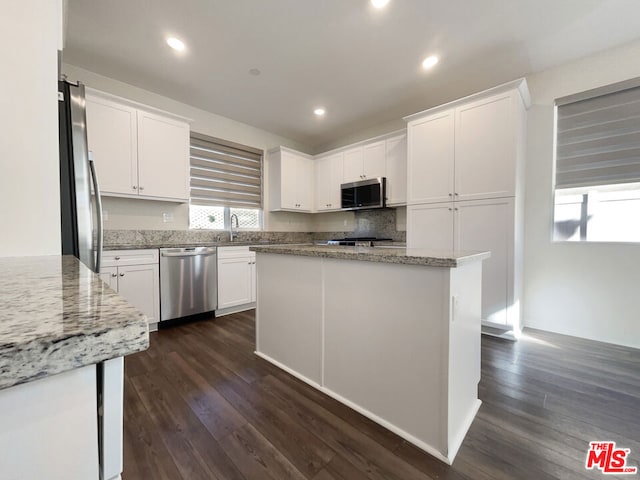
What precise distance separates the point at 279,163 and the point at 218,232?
1461 millimetres

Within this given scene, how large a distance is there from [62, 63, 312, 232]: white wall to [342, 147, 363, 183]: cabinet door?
50.6 inches

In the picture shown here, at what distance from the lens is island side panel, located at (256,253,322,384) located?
1.79m

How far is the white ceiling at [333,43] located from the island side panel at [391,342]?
201 cm

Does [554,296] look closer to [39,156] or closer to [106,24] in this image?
[39,156]

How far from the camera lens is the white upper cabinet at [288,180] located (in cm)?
434

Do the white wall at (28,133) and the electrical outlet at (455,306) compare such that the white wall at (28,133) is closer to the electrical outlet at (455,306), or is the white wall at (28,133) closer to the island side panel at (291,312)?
the island side panel at (291,312)

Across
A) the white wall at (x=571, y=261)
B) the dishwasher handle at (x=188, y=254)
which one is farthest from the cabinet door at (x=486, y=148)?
the dishwasher handle at (x=188, y=254)

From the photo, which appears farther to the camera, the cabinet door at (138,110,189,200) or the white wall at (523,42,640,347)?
the cabinet door at (138,110,189,200)

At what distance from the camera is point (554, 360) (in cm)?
220

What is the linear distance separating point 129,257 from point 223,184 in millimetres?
1667

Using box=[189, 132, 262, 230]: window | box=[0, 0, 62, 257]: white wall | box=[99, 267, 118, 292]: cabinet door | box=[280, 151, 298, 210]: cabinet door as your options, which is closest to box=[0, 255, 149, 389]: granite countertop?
box=[0, 0, 62, 257]: white wall

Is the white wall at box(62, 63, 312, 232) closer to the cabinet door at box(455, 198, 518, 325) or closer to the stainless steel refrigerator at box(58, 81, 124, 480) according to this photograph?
the stainless steel refrigerator at box(58, 81, 124, 480)

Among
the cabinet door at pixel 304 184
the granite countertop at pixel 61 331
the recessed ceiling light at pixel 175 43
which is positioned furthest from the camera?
the cabinet door at pixel 304 184

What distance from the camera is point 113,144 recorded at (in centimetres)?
275
